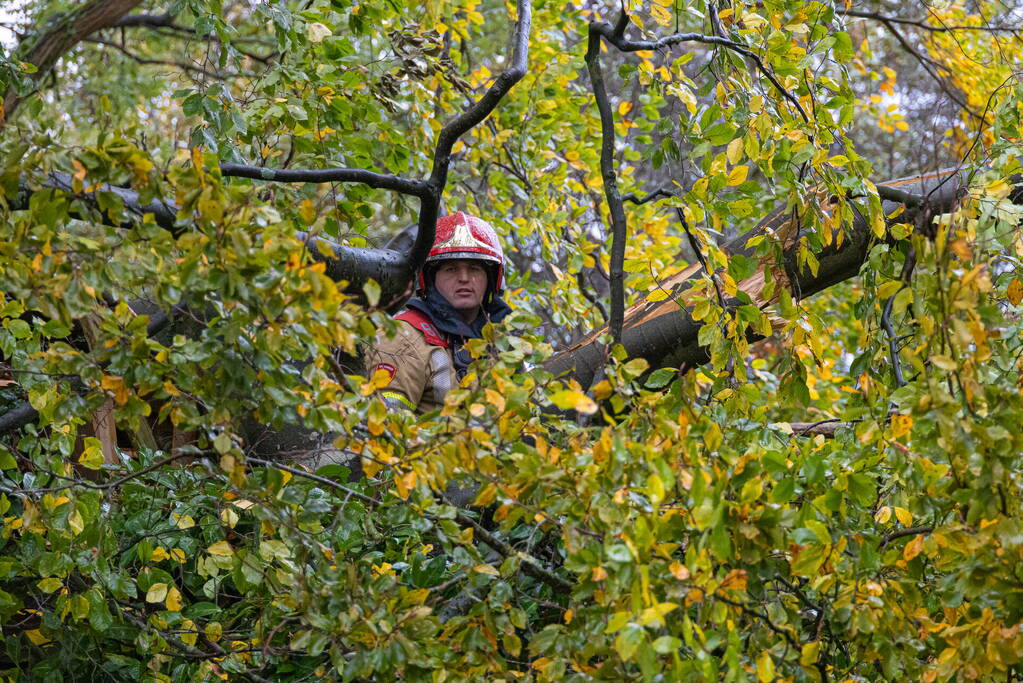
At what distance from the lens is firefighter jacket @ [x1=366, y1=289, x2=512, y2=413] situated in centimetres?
336

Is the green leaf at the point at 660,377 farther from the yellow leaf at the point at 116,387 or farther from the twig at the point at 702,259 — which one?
the yellow leaf at the point at 116,387

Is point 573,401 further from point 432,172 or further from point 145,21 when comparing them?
point 145,21

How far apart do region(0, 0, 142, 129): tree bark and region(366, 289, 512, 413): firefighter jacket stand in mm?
2122

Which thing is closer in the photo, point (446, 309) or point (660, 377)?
point (660, 377)

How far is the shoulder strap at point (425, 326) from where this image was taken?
3562mm

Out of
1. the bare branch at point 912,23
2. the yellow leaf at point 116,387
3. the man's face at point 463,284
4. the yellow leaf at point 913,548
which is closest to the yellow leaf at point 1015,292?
the yellow leaf at point 913,548

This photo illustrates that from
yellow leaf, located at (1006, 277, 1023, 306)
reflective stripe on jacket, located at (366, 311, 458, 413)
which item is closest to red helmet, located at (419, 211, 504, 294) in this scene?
reflective stripe on jacket, located at (366, 311, 458, 413)

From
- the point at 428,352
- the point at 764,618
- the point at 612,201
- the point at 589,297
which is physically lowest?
the point at 764,618

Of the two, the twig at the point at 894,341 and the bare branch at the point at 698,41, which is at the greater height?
the bare branch at the point at 698,41

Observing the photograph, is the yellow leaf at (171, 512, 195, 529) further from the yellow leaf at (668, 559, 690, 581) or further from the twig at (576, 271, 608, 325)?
the twig at (576, 271, 608, 325)

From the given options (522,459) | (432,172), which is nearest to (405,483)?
(522,459)

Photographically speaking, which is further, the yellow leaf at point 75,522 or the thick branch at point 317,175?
the thick branch at point 317,175

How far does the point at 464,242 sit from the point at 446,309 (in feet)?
0.83

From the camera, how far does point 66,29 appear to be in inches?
A: 178
